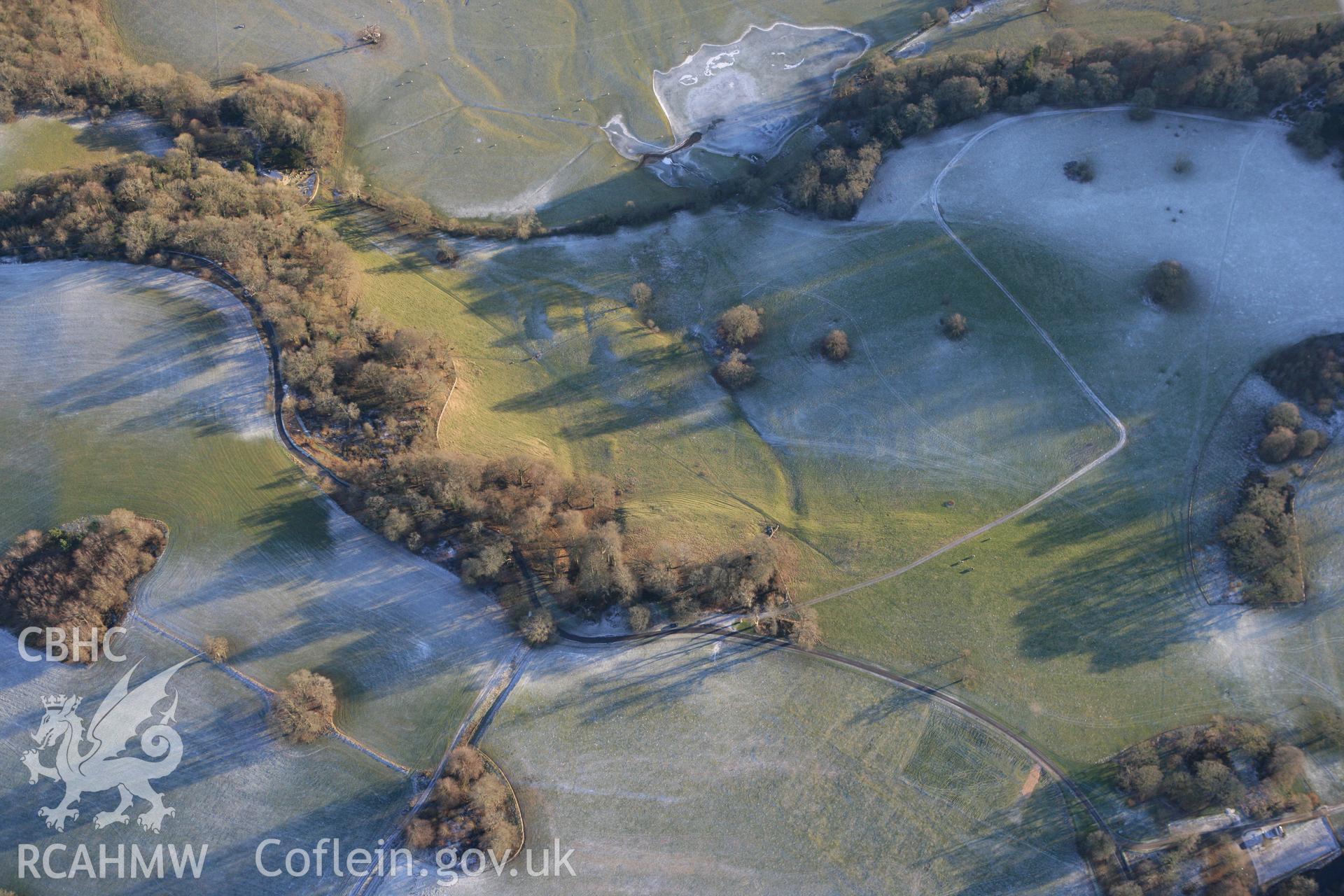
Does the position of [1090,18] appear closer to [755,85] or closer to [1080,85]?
[1080,85]

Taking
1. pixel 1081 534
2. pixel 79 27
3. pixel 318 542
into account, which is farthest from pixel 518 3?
pixel 1081 534

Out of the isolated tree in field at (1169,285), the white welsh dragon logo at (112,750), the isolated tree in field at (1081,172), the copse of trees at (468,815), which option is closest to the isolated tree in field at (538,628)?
the copse of trees at (468,815)

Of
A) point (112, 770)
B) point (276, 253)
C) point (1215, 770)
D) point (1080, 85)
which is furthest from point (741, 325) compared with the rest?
point (112, 770)

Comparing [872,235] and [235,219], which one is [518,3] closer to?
[235,219]

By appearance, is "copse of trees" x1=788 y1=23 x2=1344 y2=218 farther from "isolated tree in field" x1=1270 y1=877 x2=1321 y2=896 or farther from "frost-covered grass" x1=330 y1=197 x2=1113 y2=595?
"isolated tree in field" x1=1270 y1=877 x2=1321 y2=896

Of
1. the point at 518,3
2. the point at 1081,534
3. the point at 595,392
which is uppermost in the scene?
the point at 518,3

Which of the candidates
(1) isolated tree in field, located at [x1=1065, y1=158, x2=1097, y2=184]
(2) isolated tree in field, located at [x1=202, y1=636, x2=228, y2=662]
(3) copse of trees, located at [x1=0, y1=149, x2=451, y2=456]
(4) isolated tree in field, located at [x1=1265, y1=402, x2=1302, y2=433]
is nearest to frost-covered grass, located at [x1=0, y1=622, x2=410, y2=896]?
(2) isolated tree in field, located at [x1=202, y1=636, x2=228, y2=662]

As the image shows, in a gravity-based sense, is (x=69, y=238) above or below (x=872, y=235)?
above
